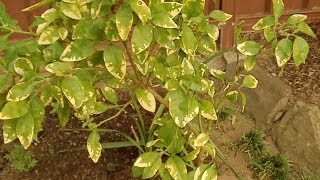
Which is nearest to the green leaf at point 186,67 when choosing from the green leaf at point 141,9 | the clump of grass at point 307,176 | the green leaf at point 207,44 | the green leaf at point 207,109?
the green leaf at point 207,109

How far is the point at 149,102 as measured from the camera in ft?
9.39

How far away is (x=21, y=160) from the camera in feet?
12.1

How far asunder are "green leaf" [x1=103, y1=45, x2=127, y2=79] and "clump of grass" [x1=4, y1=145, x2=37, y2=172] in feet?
4.16

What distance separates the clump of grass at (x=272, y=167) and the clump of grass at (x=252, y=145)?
0.08 m

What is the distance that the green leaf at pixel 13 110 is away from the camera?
2.47m

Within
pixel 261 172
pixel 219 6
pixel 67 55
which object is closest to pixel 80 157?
pixel 261 172

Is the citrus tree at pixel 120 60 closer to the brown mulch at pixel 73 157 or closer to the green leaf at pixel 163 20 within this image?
the green leaf at pixel 163 20

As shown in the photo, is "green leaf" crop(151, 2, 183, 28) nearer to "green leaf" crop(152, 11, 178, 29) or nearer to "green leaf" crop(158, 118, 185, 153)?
"green leaf" crop(152, 11, 178, 29)

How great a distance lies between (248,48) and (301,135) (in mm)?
1184

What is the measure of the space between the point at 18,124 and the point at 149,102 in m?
0.59

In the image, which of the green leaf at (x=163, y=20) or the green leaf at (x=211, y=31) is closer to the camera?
the green leaf at (x=163, y=20)

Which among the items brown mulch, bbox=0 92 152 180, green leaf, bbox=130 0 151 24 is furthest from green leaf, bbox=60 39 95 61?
brown mulch, bbox=0 92 152 180

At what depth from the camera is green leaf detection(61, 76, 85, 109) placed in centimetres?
246

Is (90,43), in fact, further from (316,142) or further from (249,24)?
(249,24)
